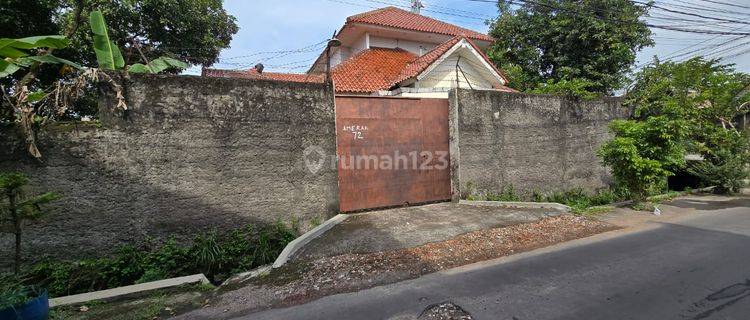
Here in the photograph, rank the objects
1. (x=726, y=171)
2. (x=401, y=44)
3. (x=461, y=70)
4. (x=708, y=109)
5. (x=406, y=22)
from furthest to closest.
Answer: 1. (x=401, y=44)
2. (x=406, y=22)
3. (x=461, y=70)
4. (x=708, y=109)
5. (x=726, y=171)

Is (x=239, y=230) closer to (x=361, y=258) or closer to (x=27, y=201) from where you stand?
(x=361, y=258)

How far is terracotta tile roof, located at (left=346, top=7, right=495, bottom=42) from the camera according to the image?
14760 mm

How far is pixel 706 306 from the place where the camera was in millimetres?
3021

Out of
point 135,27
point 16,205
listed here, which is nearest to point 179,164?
point 16,205

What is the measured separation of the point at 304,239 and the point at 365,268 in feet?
4.38

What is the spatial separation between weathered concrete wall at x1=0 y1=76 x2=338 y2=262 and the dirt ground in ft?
4.99

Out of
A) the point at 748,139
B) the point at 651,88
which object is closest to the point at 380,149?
the point at 651,88

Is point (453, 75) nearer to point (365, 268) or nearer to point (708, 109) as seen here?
point (708, 109)

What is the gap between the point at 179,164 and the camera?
4.96 m

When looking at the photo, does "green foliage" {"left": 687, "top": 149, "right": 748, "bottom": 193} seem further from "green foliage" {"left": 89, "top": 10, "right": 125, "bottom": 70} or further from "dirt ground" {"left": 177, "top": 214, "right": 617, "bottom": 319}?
"green foliage" {"left": 89, "top": 10, "right": 125, "bottom": 70}

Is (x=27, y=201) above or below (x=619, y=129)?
below

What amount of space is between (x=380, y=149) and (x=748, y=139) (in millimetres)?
10100

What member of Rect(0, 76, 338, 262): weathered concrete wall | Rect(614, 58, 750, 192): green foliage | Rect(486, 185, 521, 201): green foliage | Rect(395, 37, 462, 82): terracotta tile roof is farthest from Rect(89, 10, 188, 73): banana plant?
Rect(614, 58, 750, 192): green foliage

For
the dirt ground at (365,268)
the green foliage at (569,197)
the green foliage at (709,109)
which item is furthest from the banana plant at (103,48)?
the green foliage at (709,109)
